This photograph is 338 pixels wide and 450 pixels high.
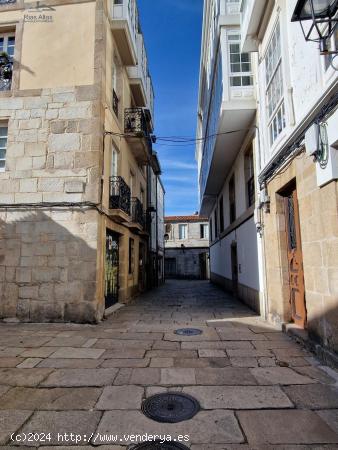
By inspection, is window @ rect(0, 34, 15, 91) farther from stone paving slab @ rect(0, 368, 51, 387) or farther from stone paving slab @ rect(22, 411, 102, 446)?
stone paving slab @ rect(22, 411, 102, 446)

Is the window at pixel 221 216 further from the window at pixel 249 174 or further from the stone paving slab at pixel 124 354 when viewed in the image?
the stone paving slab at pixel 124 354

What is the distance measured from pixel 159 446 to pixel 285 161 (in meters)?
4.85

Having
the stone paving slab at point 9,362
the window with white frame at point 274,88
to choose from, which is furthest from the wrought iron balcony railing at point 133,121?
the stone paving slab at point 9,362

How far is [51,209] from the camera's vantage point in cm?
734

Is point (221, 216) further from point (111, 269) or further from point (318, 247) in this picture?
point (318, 247)

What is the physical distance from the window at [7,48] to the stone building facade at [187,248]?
841 inches

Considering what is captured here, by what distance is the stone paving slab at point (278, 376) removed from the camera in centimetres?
342

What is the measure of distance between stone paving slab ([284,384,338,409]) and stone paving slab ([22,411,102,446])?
6.37 ft

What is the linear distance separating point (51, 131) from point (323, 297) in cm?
718

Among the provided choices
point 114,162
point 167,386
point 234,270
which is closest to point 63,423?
point 167,386

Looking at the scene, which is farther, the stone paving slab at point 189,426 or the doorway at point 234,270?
the doorway at point 234,270

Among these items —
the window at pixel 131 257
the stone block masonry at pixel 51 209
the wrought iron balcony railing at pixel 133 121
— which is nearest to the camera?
the stone block masonry at pixel 51 209

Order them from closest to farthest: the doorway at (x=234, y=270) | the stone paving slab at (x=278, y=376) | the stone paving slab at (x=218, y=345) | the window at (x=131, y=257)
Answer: the stone paving slab at (x=278, y=376), the stone paving slab at (x=218, y=345), the window at (x=131, y=257), the doorway at (x=234, y=270)

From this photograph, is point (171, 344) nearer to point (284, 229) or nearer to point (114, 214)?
point (284, 229)
